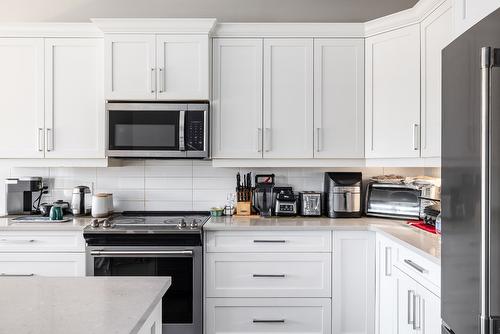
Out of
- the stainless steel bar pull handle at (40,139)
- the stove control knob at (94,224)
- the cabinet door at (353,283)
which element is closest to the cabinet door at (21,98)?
the stainless steel bar pull handle at (40,139)

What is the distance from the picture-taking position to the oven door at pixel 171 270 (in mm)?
2482

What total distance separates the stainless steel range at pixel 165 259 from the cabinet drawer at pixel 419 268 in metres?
1.20

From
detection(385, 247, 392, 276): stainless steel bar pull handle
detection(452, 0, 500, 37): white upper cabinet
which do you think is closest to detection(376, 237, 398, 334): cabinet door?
detection(385, 247, 392, 276): stainless steel bar pull handle

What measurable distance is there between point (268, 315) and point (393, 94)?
168 centimetres

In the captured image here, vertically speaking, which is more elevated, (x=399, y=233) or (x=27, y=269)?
(x=399, y=233)

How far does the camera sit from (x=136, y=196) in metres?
3.14

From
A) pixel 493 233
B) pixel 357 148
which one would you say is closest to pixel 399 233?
pixel 357 148

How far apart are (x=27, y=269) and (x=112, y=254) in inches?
23.1

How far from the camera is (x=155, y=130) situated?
274cm

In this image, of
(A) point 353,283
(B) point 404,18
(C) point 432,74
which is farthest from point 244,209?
(B) point 404,18

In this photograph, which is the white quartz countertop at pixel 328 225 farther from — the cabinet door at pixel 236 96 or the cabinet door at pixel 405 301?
the cabinet door at pixel 236 96

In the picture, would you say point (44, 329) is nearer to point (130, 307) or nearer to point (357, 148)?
point (130, 307)

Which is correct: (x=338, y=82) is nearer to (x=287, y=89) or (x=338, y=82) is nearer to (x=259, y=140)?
(x=287, y=89)

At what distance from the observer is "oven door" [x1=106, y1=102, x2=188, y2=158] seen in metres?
2.72
